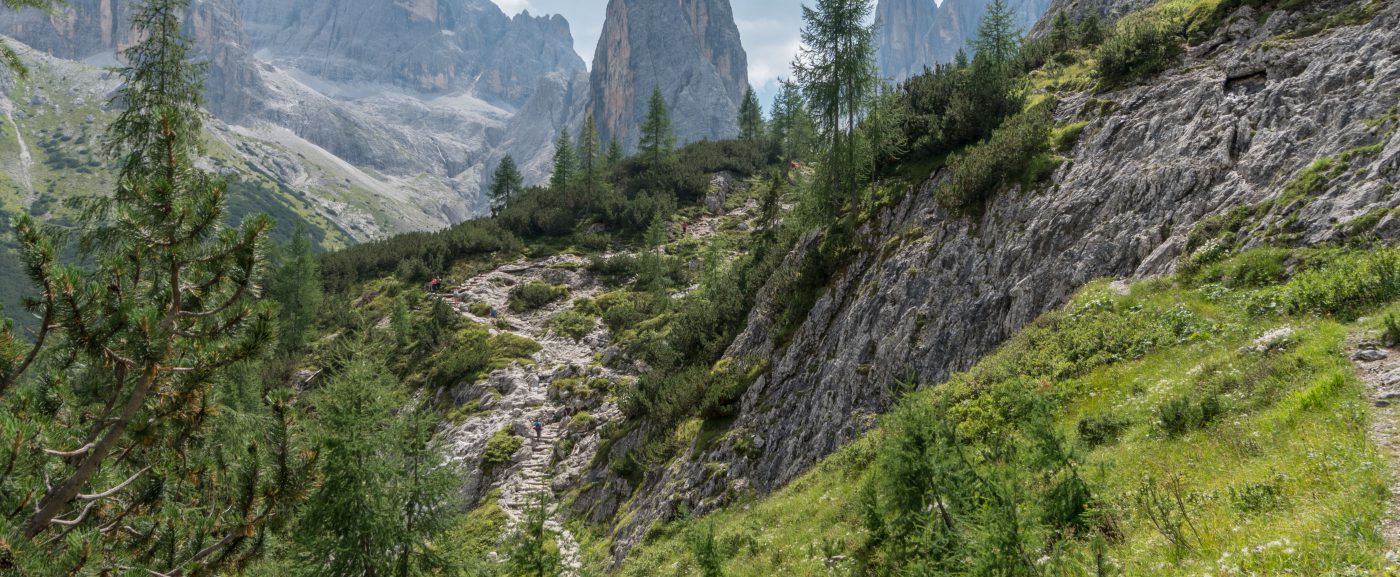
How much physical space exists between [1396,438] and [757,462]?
533 inches

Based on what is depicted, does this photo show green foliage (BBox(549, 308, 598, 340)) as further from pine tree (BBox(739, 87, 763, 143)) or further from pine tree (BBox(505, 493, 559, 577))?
pine tree (BBox(739, 87, 763, 143))

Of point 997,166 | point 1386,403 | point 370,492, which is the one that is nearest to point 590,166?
point 997,166

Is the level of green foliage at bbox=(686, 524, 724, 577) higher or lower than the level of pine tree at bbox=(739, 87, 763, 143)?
lower

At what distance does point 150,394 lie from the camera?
6125 millimetres

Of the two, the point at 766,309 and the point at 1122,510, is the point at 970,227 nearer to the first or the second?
the point at 766,309

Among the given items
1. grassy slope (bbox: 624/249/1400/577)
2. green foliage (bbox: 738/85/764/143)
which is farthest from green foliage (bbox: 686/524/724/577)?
green foliage (bbox: 738/85/764/143)

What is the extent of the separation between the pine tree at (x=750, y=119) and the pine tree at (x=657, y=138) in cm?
1516

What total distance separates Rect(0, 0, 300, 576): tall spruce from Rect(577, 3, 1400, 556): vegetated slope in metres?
10.9

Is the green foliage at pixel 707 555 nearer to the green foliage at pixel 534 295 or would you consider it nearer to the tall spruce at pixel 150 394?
the tall spruce at pixel 150 394

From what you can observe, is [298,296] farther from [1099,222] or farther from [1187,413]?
[1187,413]

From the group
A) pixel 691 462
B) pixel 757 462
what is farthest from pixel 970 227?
pixel 691 462

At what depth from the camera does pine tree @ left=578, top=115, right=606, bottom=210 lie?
60906mm

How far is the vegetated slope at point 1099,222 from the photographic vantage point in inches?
522

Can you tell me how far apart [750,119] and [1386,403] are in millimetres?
77591
